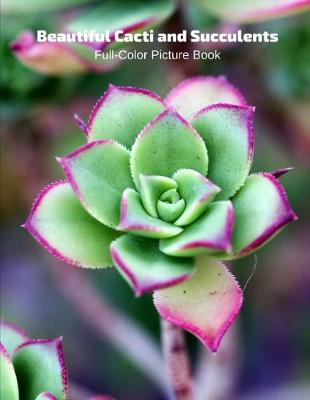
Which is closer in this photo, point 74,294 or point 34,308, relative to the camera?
point 74,294

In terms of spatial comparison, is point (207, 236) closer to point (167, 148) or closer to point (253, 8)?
point (167, 148)

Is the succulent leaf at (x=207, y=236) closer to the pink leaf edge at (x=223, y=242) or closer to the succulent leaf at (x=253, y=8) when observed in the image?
the pink leaf edge at (x=223, y=242)

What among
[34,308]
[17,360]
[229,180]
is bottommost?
[34,308]

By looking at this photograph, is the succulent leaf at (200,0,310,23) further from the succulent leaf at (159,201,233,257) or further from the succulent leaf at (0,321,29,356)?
the succulent leaf at (0,321,29,356)

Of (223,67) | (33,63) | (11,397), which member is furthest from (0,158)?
(11,397)

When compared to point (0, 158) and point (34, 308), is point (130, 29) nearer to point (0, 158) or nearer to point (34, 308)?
point (0, 158)

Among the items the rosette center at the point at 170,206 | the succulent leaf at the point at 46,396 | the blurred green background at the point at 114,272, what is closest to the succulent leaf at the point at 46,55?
the blurred green background at the point at 114,272

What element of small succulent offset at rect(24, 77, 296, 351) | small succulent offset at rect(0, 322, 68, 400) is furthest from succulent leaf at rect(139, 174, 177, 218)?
small succulent offset at rect(0, 322, 68, 400)
